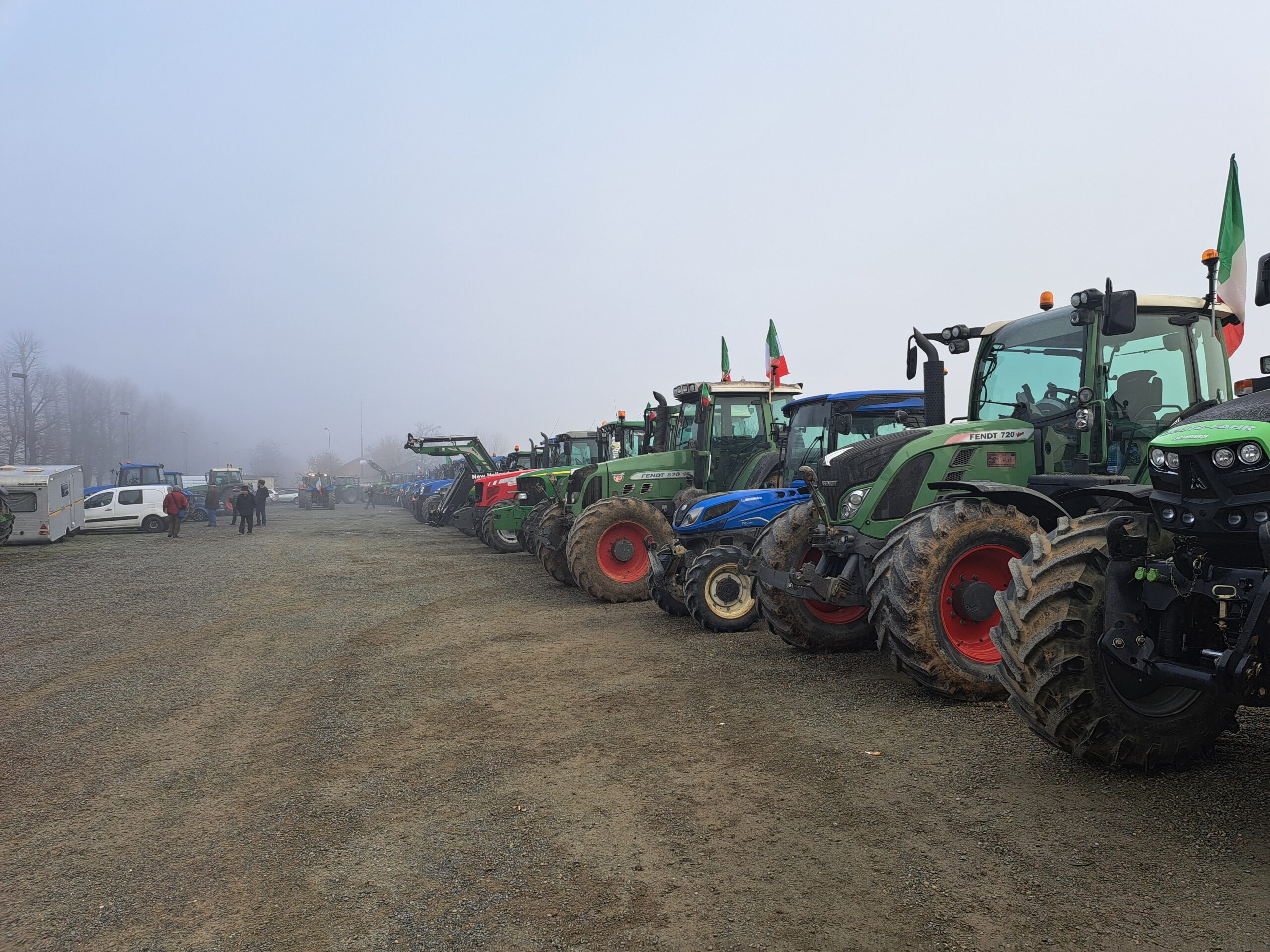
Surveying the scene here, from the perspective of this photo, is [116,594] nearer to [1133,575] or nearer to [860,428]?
[860,428]

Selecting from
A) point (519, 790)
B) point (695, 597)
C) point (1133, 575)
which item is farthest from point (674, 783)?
point (695, 597)

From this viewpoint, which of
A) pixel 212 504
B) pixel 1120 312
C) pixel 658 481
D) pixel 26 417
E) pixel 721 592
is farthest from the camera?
pixel 26 417

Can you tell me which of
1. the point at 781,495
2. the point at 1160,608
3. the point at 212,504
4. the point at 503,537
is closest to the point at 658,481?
the point at 781,495

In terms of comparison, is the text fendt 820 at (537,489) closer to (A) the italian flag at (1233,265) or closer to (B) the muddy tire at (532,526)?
(B) the muddy tire at (532,526)

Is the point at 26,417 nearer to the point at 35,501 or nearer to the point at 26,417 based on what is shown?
the point at 26,417

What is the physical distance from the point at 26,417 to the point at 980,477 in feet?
206

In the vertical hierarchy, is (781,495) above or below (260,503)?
above

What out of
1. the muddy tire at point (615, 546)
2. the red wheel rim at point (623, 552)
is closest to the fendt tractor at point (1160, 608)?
the muddy tire at point (615, 546)

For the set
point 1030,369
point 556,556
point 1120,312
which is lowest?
point 556,556

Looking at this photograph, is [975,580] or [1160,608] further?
[975,580]

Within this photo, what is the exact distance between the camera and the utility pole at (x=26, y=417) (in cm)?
5450

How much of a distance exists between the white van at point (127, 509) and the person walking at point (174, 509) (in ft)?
6.48

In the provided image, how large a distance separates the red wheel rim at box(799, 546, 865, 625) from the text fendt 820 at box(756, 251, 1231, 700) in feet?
0.06

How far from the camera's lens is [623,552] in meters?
11.6
